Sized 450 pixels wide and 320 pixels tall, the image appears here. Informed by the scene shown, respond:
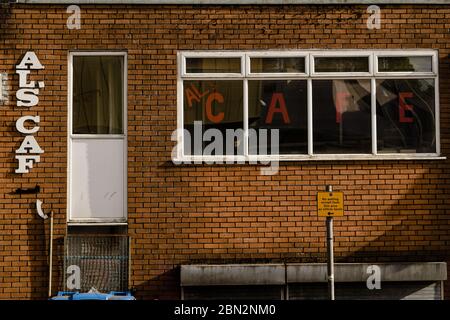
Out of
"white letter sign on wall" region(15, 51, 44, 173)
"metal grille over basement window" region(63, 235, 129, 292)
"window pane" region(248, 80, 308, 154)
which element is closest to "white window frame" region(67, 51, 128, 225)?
"metal grille over basement window" region(63, 235, 129, 292)

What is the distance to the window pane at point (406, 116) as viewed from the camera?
1445cm

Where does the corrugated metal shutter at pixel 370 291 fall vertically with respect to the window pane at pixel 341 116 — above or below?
below

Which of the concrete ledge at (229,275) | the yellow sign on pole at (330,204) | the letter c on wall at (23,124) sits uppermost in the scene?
the letter c on wall at (23,124)

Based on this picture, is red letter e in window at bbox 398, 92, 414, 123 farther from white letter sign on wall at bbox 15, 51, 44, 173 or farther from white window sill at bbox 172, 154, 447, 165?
white letter sign on wall at bbox 15, 51, 44, 173

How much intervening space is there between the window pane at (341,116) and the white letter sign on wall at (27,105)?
13.0 ft

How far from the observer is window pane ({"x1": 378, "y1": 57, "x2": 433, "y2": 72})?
1445 cm

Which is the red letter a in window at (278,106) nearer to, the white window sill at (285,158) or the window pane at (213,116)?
the window pane at (213,116)

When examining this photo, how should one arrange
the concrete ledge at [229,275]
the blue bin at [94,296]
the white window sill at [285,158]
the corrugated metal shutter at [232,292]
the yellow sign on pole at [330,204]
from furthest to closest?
1. the white window sill at [285,158]
2. the corrugated metal shutter at [232,292]
3. the concrete ledge at [229,275]
4. the blue bin at [94,296]
5. the yellow sign on pole at [330,204]

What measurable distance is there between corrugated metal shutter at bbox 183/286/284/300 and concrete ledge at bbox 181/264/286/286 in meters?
0.18

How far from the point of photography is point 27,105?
1423 cm

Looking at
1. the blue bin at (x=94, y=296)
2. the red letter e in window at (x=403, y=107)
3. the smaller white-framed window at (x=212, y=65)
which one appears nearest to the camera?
the blue bin at (x=94, y=296)

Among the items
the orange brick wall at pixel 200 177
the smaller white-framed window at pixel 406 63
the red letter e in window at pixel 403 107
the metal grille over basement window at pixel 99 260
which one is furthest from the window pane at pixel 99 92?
the red letter e in window at pixel 403 107

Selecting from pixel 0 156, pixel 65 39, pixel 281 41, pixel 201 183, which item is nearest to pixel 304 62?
pixel 281 41

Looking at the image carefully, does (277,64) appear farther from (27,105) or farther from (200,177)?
(27,105)
